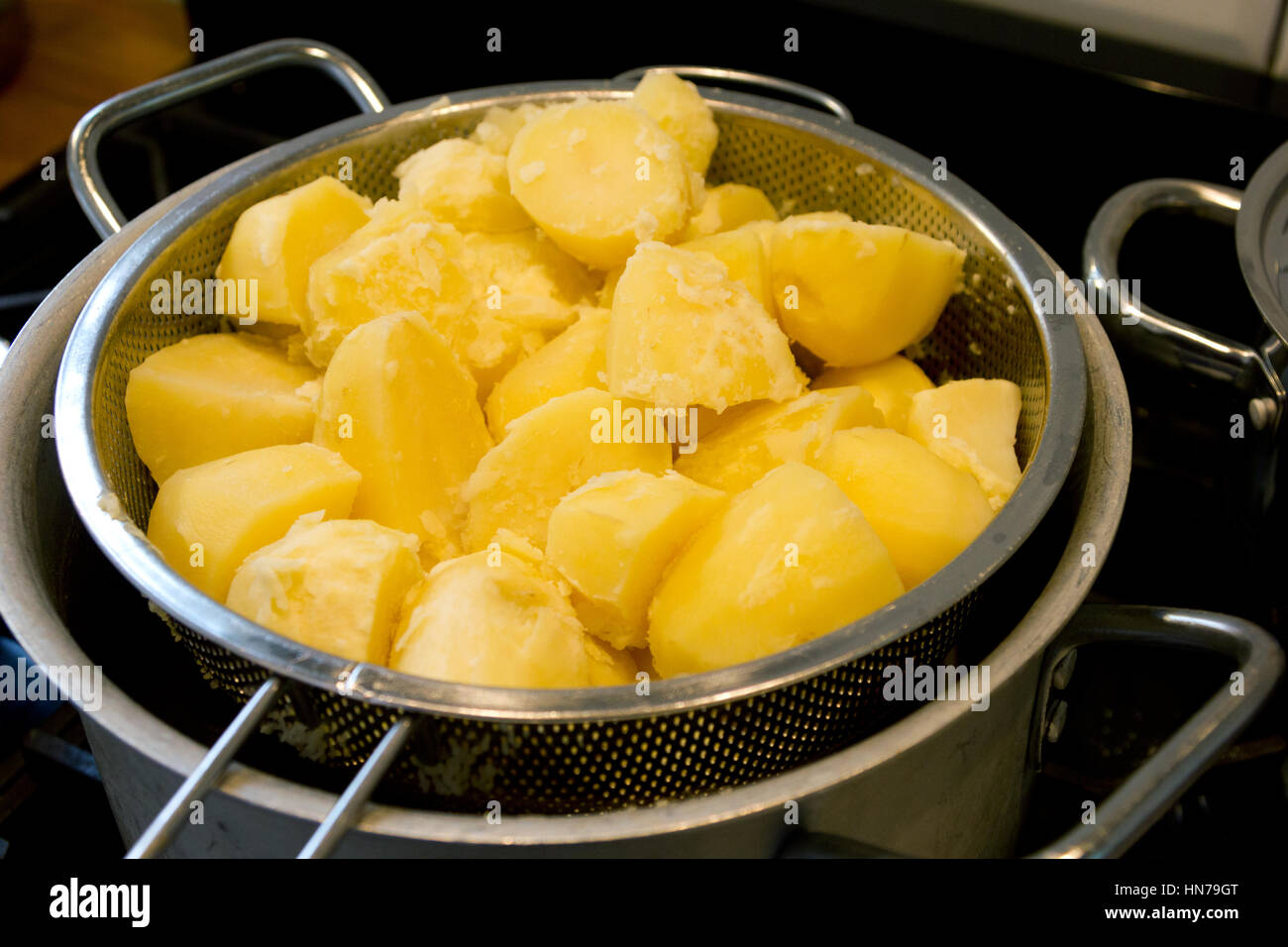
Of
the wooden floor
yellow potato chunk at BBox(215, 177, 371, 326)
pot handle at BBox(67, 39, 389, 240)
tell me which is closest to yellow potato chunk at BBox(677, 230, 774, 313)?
yellow potato chunk at BBox(215, 177, 371, 326)

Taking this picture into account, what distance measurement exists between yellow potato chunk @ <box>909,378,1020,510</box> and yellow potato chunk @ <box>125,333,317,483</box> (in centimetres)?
52

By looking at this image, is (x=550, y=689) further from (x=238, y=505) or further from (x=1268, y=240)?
(x=1268, y=240)

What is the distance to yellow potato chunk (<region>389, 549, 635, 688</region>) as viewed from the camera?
0.75m

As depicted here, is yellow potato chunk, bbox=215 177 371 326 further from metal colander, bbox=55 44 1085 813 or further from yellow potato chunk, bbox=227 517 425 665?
yellow potato chunk, bbox=227 517 425 665

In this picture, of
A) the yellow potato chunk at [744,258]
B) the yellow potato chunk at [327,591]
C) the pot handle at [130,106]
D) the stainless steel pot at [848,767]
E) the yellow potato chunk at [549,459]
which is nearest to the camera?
the stainless steel pot at [848,767]

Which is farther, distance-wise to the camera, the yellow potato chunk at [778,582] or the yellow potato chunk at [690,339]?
the yellow potato chunk at [690,339]

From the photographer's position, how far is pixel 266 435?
3.15 ft

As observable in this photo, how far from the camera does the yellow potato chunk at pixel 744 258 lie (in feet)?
3.31

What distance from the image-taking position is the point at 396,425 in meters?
0.91

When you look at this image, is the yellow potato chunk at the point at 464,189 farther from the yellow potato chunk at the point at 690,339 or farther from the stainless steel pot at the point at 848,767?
the stainless steel pot at the point at 848,767

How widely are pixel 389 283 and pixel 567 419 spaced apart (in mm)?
213

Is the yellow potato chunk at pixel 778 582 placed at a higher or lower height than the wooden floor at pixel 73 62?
lower

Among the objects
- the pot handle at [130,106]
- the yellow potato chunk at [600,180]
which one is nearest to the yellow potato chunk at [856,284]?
the yellow potato chunk at [600,180]

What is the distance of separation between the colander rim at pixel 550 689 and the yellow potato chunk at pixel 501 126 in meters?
0.11
